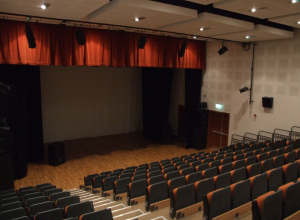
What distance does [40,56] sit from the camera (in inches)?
285

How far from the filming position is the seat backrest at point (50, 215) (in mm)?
3172

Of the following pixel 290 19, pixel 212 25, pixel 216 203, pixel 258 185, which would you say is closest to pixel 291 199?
pixel 258 185

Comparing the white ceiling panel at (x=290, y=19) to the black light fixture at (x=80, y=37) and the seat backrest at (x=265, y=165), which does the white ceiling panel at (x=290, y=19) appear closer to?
the seat backrest at (x=265, y=165)

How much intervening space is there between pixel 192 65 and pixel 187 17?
475cm

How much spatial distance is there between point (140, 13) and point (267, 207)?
4.61m

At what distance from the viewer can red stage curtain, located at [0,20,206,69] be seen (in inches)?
269

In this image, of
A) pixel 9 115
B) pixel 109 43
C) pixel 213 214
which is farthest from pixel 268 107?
pixel 9 115

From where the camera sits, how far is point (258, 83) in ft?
30.6

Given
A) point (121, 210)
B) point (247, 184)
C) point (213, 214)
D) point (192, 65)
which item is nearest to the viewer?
point (213, 214)

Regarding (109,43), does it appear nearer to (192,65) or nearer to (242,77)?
(192,65)

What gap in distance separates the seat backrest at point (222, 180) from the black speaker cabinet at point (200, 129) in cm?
696

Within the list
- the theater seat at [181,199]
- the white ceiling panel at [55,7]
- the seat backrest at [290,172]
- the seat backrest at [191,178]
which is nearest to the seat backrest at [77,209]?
the theater seat at [181,199]

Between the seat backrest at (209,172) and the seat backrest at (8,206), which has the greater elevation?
the seat backrest at (209,172)

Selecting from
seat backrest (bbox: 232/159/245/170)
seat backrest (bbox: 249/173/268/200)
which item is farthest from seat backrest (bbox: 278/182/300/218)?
seat backrest (bbox: 232/159/245/170)
